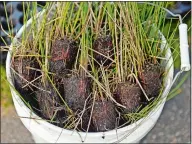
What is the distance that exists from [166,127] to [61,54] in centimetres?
48

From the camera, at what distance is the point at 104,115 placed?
2.86 feet

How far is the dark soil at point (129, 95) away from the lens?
88cm

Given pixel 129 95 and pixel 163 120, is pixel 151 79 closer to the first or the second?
pixel 129 95

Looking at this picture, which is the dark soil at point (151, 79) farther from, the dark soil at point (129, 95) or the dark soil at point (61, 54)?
the dark soil at point (61, 54)

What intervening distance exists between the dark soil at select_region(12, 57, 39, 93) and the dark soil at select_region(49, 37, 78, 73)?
0.12ft

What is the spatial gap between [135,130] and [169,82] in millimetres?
109

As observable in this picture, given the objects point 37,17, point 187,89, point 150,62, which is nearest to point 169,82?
point 150,62

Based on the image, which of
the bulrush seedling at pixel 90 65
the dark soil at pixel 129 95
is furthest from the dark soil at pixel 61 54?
the dark soil at pixel 129 95

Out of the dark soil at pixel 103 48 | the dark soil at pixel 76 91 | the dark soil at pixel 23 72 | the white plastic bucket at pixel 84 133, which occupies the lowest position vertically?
the white plastic bucket at pixel 84 133

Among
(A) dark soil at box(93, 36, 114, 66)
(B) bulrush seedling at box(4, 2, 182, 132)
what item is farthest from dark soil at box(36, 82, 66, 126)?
(A) dark soil at box(93, 36, 114, 66)

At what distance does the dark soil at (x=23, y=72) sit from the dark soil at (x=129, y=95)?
0.16m

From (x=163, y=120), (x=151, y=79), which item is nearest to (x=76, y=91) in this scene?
(x=151, y=79)

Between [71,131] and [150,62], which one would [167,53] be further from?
[71,131]

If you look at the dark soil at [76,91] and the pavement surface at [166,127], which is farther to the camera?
the pavement surface at [166,127]
